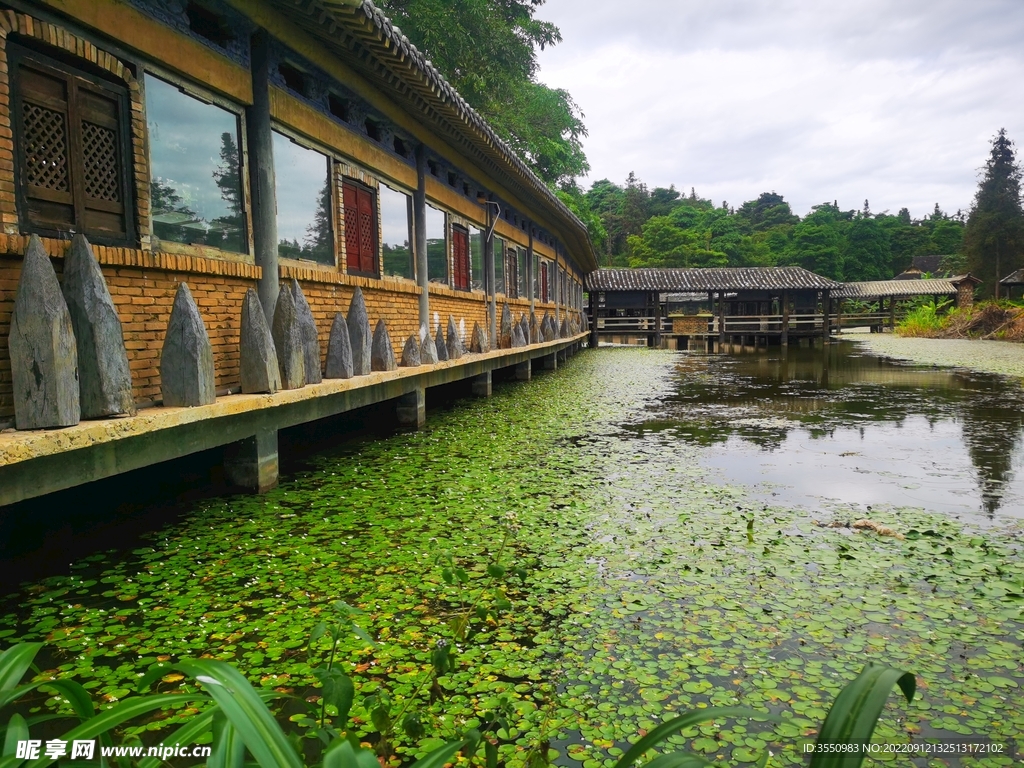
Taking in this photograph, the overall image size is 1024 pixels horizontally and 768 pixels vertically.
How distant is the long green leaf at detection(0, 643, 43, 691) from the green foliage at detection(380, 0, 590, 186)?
15204mm

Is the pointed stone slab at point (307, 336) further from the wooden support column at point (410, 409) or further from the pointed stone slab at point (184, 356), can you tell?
the wooden support column at point (410, 409)

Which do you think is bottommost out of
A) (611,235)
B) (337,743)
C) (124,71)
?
(337,743)

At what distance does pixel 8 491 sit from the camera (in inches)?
104

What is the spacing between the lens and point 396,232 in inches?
316

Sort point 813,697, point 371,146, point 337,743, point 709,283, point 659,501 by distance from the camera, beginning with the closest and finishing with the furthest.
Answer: point 337,743 < point 813,697 < point 659,501 < point 371,146 < point 709,283

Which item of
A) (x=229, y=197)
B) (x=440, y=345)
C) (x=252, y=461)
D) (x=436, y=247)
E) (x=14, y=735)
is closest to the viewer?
(x=14, y=735)

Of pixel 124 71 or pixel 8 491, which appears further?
pixel 124 71

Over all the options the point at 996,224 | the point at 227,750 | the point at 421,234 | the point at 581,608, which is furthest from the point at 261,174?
the point at 996,224

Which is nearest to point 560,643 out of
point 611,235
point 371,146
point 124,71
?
point 124,71

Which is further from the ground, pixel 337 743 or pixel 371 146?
pixel 371 146

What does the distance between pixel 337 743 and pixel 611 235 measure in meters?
57.8

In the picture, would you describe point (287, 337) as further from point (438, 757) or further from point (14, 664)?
point (438, 757)

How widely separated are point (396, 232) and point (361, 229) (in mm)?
1024

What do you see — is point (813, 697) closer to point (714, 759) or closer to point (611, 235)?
point (714, 759)
